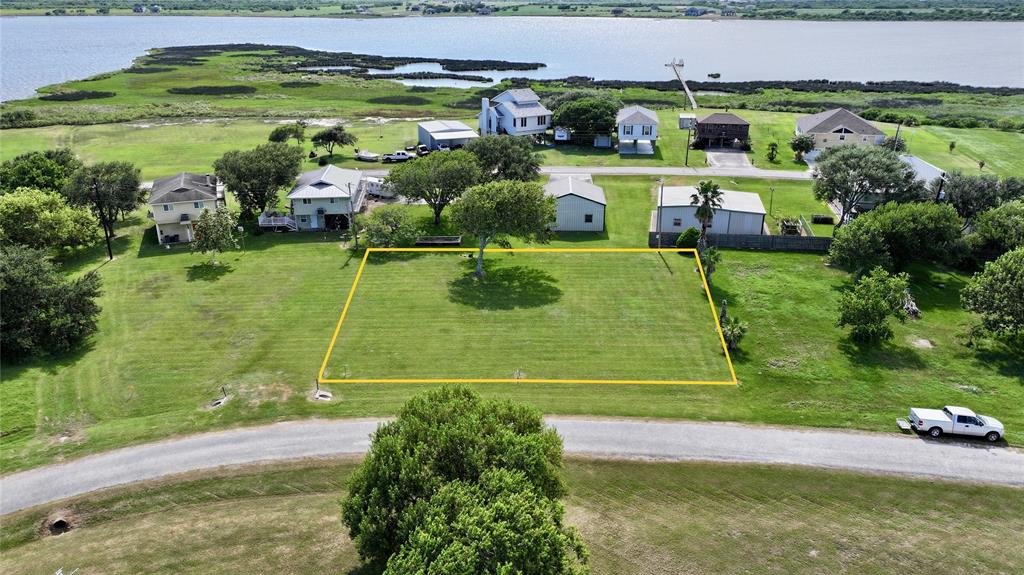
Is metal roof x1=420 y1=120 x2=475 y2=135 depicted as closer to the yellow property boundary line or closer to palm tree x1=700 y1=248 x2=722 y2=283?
the yellow property boundary line

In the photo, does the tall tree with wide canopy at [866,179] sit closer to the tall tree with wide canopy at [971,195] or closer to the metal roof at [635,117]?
the tall tree with wide canopy at [971,195]

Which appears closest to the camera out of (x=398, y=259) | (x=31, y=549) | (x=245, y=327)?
(x=31, y=549)

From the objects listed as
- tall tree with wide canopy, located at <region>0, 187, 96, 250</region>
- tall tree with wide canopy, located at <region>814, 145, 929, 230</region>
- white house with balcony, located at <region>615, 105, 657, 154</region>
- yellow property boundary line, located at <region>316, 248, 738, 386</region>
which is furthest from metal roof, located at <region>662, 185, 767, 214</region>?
tall tree with wide canopy, located at <region>0, 187, 96, 250</region>

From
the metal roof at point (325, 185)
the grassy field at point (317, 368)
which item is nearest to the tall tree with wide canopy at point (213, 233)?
the grassy field at point (317, 368)

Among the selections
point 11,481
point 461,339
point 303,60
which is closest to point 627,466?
point 461,339

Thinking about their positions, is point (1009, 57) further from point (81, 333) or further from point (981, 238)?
point (81, 333)

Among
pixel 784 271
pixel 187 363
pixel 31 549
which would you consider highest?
pixel 784 271

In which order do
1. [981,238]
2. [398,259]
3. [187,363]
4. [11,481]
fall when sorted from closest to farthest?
[11,481] < [187,363] < [981,238] < [398,259]
